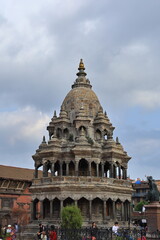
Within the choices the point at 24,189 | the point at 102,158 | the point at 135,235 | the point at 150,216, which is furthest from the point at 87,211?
the point at 24,189

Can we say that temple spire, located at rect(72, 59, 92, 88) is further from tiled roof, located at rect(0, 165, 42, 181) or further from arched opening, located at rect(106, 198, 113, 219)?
tiled roof, located at rect(0, 165, 42, 181)

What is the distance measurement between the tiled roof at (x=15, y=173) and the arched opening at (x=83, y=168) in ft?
86.2

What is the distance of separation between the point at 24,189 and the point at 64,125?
1070 inches

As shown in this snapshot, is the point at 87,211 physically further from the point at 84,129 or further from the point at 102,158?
the point at 84,129

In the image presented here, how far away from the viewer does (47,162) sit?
39.5m

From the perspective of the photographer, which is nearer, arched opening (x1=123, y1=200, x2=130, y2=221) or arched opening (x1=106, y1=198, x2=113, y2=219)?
arched opening (x1=106, y1=198, x2=113, y2=219)

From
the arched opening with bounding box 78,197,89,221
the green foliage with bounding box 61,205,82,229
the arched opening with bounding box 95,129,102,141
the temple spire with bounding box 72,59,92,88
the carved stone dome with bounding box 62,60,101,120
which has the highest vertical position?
the temple spire with bounding box 72,59,92,88

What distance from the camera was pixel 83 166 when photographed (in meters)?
39.4

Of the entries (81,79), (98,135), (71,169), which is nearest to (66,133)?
(98,135)

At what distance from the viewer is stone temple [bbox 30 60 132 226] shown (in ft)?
117

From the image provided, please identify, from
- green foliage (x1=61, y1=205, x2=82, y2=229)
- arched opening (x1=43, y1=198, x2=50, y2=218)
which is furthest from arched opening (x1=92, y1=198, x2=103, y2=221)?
green foliage (x1=61, y1=205, x2=82, y2=229)

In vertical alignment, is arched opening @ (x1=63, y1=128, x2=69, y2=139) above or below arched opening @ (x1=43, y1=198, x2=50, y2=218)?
above

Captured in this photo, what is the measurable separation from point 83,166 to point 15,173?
95.2ft

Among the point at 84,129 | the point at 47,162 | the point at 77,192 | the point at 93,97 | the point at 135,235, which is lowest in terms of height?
the point at 135,235
